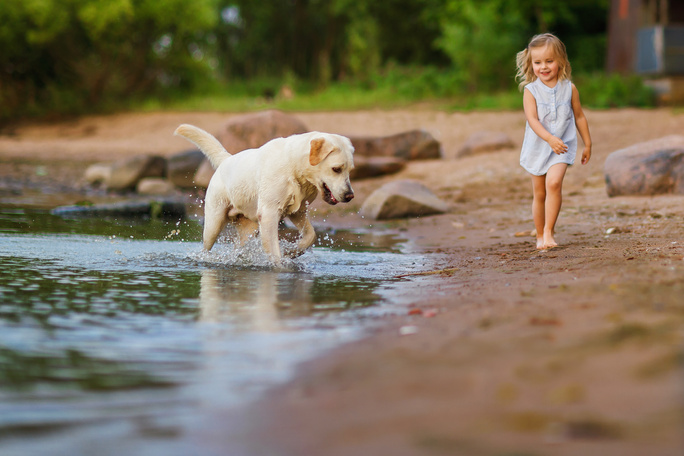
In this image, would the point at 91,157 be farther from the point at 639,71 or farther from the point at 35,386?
the point at 35,386

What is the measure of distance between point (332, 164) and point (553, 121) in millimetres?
2132

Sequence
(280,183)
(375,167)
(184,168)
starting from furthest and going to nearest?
(184,168) < (375,167) < (280,183)

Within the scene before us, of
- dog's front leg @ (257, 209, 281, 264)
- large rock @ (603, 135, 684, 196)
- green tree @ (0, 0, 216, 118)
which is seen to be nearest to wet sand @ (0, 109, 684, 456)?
dog's front leg @ (257, 209, 281, 264)

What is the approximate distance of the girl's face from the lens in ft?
22.7

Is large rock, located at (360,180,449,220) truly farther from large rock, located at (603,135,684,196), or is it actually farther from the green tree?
the green tree

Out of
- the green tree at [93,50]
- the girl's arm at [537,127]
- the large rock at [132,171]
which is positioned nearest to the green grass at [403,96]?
the green tree at [93,50]

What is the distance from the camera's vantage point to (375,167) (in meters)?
15.6

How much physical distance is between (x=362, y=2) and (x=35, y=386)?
123 feet

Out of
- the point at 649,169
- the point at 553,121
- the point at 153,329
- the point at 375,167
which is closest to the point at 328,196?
the point at 553,121

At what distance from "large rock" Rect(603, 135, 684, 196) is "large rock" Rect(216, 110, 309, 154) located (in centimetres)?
758

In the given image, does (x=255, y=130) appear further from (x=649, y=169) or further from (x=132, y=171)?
(x=649, y=169)

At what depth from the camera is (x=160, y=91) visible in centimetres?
3525

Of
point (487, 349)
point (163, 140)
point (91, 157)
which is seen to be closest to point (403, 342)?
point (487, 349)

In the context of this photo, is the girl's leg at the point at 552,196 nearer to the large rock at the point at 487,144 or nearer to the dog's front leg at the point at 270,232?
the dog's front leg at the point at 270,232
